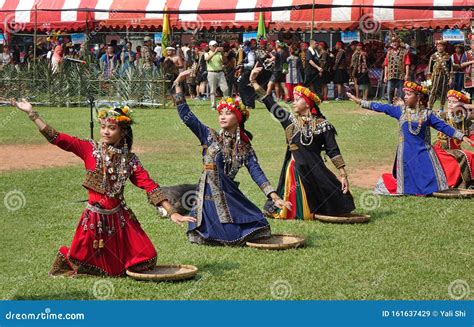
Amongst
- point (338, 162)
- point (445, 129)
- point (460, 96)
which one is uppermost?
point (460, 96)

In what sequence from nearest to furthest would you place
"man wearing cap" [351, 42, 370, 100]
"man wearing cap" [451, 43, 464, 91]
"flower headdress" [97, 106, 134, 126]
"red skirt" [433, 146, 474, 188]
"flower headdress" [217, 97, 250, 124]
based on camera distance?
"flower headdress" [97, 106, 134, 126], "flower headdress" [217, 97, 250, 124], "red skirt" [433, 146, 474, 188], "man wearing cap" [451, 43, 464, 91], "man wearing cap" [351, 42, 370, 100]

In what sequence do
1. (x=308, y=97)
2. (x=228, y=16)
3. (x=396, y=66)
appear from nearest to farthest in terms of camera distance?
(x=308, y=97), (x=396, y=66), (x=228, y=16)

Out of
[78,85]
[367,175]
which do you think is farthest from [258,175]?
[78,85]

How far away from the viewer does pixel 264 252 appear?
31.1 feet

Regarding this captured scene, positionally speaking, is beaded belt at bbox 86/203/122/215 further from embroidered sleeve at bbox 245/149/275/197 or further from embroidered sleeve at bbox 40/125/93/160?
embroidered sleeve at bbox 245/149/275/197

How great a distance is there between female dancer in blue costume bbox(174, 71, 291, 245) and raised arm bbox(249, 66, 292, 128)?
587 millimetres

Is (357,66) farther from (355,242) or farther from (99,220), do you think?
(99,220)

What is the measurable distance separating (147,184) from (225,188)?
1.59 meters

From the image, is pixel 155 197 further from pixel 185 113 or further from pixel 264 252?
pixel 264 252

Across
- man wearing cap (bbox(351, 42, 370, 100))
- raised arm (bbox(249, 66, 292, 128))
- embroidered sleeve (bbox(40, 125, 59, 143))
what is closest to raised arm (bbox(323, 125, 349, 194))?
raised arm (bbox(249, 66, 292, 128))

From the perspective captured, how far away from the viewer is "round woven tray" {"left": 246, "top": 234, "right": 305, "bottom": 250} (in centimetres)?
956

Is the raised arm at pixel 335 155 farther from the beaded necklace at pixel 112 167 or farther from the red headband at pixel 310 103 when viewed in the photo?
the beaded necklace at pixel 112 167

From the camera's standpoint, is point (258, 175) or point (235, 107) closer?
point (258, 175)

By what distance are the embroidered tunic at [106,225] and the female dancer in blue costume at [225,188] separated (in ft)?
4.83
